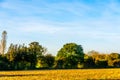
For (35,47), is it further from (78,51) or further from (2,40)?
(2,40)

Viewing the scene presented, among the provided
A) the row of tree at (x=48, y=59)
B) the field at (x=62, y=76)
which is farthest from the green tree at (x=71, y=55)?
the field at (x=62, y=76)

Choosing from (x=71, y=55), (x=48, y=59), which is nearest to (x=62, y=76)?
(x=48, y=59)

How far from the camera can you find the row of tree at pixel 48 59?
319 feet

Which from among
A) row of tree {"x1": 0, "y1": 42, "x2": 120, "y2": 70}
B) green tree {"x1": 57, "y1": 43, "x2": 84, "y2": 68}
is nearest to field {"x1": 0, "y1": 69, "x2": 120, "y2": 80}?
row of tree {"x1": 0, "y1": 42, "x2": 120, "y2": 70}

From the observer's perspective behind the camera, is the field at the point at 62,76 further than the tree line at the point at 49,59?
No

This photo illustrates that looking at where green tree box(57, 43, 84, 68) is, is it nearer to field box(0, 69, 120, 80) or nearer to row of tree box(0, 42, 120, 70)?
row of tree box(0, 42, 120, 70)

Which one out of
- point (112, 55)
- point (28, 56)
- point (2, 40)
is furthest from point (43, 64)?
point (2, 40)

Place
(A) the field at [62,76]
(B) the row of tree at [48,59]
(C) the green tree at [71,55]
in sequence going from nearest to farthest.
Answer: (A) the field at [62,76]
(B) the row of tree at [48,59]
(C) the green tree at [71,55]

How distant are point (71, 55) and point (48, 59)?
38.9 feet

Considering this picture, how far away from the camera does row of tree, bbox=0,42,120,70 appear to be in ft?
319

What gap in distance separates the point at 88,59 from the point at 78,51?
974cm

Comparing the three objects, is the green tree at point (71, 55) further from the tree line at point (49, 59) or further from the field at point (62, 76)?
the field at point (62, 76)

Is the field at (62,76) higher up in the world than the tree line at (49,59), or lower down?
lower down

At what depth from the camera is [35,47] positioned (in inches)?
4510
